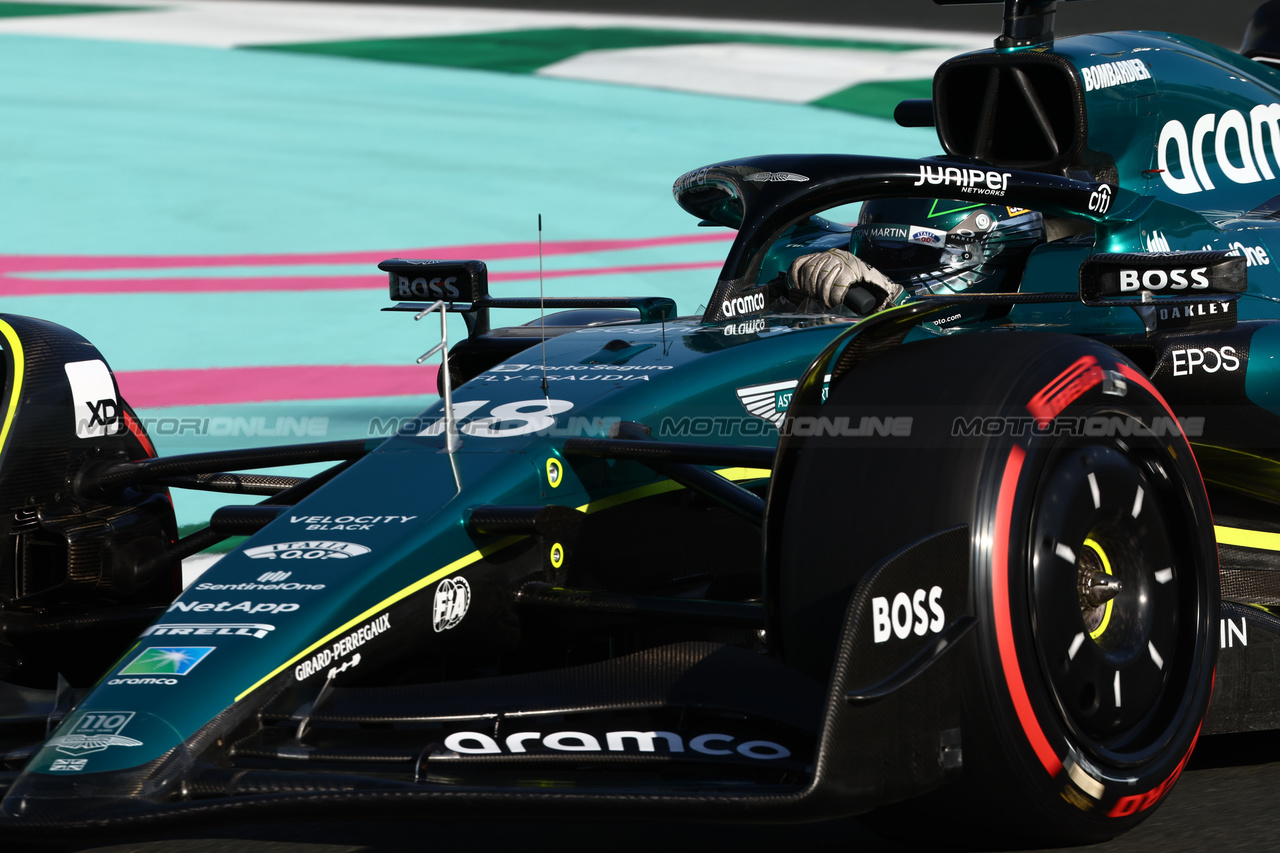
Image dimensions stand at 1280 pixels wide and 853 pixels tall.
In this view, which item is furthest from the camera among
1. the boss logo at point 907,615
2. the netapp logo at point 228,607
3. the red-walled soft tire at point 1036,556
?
the netapp logo at point 228,607

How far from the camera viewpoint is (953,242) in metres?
4.89

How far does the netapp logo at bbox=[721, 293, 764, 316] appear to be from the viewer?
4281 millimetres

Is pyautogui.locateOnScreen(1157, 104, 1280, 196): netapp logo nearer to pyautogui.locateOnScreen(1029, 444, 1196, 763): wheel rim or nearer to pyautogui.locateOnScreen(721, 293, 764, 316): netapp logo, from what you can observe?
pyautogui.locateOnScreen(721, 293, 764, 316): netapp logo

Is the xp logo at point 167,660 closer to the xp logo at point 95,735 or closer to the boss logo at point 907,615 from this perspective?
the xp logo at point 95,735

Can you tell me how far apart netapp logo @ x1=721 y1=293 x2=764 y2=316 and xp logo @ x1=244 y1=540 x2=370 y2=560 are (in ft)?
4.59

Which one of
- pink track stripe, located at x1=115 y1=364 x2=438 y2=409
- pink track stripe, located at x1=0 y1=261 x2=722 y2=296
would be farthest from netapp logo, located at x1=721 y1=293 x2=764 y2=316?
pink track stripe, located at x1=0 y1=261 x2=722 y2=296

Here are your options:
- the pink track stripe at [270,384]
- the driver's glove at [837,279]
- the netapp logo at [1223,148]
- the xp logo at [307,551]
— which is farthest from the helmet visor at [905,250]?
the pink track stripe at [270,384]

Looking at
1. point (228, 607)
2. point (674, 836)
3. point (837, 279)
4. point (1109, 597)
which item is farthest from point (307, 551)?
point (837, 279)

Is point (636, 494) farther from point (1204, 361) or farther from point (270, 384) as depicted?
point (270, 384)

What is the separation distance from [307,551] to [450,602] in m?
0.29

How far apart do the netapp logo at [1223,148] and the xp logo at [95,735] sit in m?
3.40

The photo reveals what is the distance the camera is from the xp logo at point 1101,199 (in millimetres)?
4363

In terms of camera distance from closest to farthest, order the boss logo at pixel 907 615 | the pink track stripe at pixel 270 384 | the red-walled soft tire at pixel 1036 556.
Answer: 1. the boss logo at pixel 907 615
2. the red-walled soft tire at pixel 1036 556
3. the pink track stripe at pixel 270 384

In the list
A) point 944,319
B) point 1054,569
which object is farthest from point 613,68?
point 1054,569
